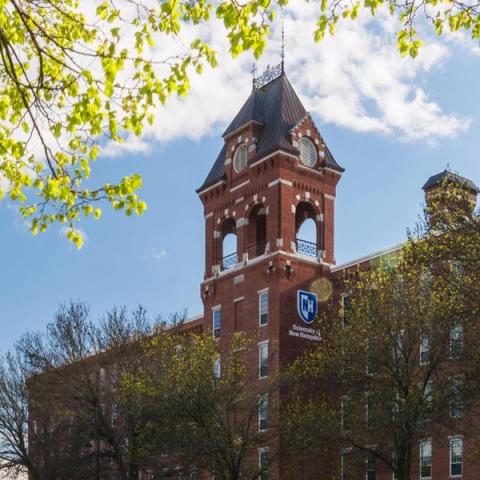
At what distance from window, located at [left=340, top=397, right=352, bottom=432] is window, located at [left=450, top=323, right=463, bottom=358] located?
16.5 feet

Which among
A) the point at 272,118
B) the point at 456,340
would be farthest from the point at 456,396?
the point at 272,118

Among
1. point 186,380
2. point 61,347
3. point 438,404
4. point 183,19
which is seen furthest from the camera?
point 61,347

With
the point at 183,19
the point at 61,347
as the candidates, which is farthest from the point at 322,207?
the point at 183,19

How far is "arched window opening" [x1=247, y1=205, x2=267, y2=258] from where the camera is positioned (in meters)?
58.3

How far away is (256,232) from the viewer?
5962cm

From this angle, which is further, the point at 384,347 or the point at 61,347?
the point at 61,347

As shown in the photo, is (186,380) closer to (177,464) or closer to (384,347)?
(177,464)

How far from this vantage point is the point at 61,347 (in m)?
48.8

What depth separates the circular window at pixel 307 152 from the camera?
58625 millimetres

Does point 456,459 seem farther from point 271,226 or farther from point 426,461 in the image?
point 271,226

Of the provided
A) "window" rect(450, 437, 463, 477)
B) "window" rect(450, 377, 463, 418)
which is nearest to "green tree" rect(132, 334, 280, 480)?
"window" rect(450, 377, 463, 418)

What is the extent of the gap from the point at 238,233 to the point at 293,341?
26.6 feet

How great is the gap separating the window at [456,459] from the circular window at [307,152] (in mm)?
19366

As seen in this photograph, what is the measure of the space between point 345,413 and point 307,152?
23111 millimetres
